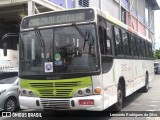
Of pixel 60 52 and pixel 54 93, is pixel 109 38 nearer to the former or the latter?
pixel 60 52

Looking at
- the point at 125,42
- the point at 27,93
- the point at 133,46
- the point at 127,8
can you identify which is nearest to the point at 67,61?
the point at 27,93

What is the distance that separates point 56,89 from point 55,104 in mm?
386

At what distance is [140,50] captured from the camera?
567 inches

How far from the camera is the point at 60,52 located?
26.4 ft

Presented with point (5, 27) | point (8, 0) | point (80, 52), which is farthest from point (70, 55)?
point (5, 27)

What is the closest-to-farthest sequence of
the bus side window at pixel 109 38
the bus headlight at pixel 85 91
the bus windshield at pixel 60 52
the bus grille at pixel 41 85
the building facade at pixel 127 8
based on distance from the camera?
1. the bus headlight at pixel 85 91
2. the bus windshield at pixel 60 52
3. the bus grille at pixel 41 85
4. the bus side window at pixel 109 38
5. the building facade at pixel 127 8

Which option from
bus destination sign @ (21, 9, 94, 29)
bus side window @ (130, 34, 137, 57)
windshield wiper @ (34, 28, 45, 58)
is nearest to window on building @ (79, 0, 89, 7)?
bus side window @ (130, 34, 137, 57)

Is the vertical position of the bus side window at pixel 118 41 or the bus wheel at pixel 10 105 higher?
the bus side window at pixel 118 41

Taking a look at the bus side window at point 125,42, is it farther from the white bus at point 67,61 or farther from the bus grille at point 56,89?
the bus grille at point 56,89

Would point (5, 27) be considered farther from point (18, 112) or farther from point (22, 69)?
point (22, 69)

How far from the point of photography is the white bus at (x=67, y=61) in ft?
25.5

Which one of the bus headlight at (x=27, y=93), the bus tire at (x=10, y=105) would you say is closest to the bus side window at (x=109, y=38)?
the bus headlight at (x=27, y=93)

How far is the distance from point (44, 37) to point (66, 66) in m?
1.06

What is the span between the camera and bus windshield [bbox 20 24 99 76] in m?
7.84
